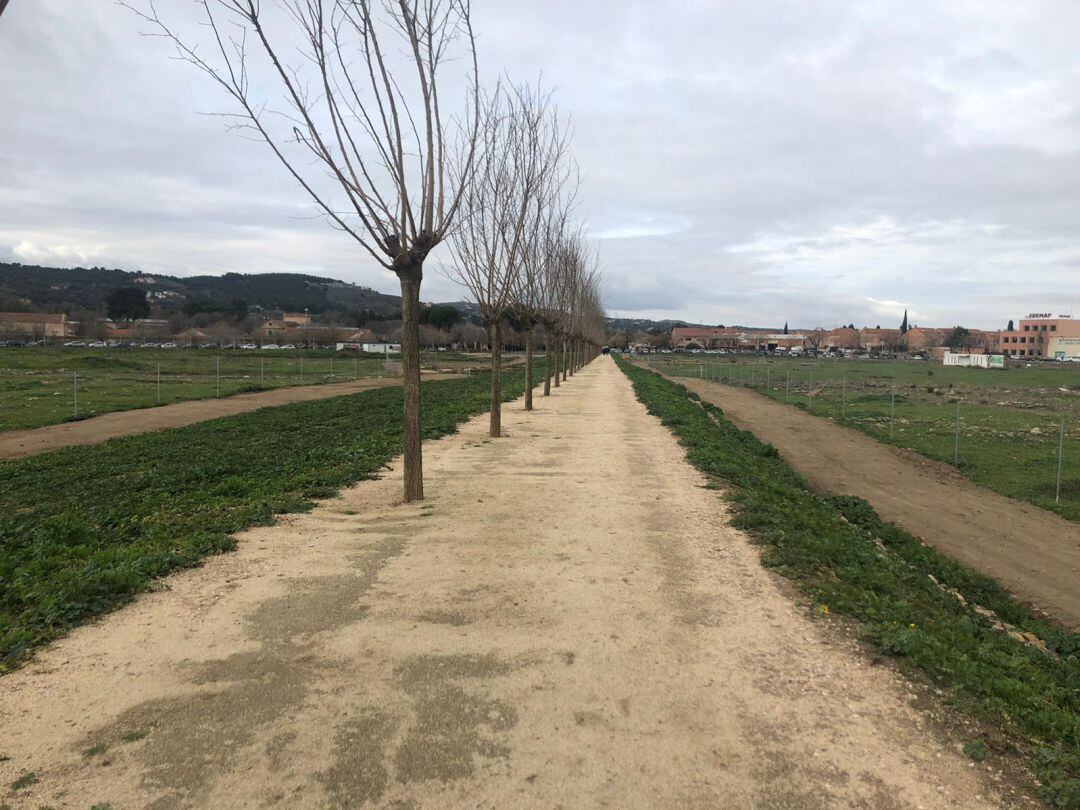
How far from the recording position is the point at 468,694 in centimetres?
351

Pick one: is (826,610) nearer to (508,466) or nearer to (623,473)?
(623,473)

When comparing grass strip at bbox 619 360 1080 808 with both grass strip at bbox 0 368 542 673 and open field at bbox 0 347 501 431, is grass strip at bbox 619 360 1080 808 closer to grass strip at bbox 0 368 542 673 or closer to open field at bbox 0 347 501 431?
grass strip at bbox 0 368 542 673

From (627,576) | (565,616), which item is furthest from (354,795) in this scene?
(627,576)

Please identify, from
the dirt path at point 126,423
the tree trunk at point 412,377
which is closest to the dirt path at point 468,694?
the tree trunk at point 412,377

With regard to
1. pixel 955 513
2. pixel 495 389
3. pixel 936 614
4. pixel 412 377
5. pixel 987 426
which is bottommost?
pixel 955 513

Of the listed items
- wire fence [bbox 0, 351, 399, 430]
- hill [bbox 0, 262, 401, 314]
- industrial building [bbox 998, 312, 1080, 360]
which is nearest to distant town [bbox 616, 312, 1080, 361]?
industrial building [bbox 998, 312, 1080, 360]

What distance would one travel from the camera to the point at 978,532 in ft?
36.0

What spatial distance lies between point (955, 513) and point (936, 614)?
7906 millimetres

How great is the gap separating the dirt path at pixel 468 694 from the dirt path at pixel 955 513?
201 inches

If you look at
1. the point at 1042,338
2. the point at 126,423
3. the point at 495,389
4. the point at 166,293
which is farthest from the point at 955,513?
the point at 166,293

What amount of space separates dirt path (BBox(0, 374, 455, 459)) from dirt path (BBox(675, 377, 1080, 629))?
56.9 feet

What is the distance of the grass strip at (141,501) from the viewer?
15.2 ft

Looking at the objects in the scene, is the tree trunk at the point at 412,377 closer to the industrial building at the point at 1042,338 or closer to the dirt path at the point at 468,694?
the dirt path at the point at 468,694

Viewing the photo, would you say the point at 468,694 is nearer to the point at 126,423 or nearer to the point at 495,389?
the point at 495,389
